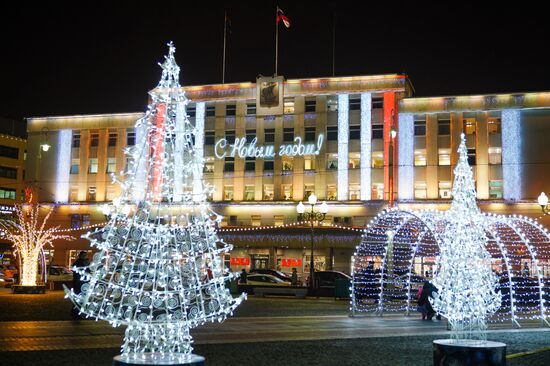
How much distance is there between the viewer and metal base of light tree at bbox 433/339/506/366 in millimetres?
10492

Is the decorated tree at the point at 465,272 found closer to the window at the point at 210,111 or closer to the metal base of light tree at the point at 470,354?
the metal base of light tree at the point at 470,354

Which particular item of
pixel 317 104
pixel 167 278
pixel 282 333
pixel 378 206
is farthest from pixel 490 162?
pixel 167 278

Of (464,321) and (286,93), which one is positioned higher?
(286,93)

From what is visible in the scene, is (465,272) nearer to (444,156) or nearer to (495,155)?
(495,155)

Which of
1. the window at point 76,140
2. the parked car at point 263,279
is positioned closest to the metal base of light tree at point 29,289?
the parked car at point 263,279

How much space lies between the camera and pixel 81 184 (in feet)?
206

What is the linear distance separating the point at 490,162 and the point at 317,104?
1462 centimetres

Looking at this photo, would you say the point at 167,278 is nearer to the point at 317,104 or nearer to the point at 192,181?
the point at 192,181

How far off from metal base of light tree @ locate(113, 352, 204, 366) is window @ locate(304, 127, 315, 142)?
4797cm

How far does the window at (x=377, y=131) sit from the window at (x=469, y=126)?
6354 millimetres

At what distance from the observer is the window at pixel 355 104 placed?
5598 centimetres

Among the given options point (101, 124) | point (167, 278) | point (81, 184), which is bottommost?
point (167, 278)

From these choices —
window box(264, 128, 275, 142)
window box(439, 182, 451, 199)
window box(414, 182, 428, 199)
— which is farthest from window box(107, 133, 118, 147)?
window box(439, 182, 451, 199)

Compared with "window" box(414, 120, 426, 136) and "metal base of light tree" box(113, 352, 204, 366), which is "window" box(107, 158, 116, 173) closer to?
"window" box(414, 120, 426, 136)
